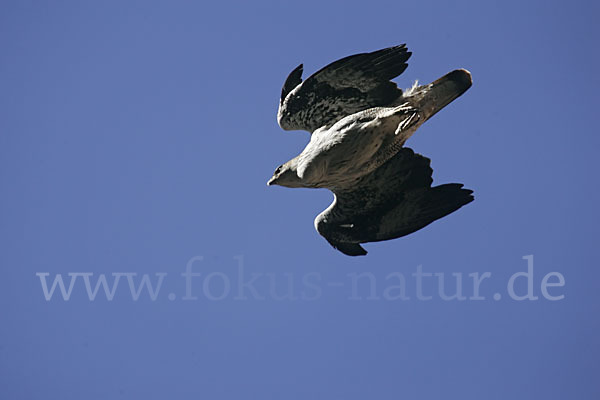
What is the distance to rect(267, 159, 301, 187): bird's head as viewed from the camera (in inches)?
373

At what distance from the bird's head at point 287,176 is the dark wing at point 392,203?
2.62 feet

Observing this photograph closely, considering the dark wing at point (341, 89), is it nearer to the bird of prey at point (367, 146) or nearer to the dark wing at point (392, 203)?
the bird of prey at point (367, 146)

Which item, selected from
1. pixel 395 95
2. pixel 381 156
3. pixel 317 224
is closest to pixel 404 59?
pixel 395 95

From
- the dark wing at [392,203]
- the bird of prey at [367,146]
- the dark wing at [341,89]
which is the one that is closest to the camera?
the bird of prey at [367,146]

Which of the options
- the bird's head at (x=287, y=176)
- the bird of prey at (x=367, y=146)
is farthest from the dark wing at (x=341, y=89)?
the bird's head at (x=287, y=176)

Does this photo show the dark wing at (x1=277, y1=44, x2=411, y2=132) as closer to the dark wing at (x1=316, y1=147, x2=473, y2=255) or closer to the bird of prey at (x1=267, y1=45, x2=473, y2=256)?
the bird of prey at (x1=267, y1=45, x2=473, y2=256)

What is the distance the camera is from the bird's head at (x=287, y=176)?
31.1 feet

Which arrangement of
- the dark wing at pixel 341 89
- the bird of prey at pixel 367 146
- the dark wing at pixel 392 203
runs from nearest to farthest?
the bird of prey at pixel 367 146
the dark wing at pixel 341 89
the dark wing at pixel 392 203

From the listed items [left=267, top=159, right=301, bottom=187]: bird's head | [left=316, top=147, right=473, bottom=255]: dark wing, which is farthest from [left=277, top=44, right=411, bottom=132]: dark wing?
[left=316, top=147, right=473, bottom=255]: dark wing

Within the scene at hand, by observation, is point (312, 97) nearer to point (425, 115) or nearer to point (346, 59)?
point (346, 59)

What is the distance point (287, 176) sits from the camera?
9.52 m

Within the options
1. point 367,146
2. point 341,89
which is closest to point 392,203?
point 367,146

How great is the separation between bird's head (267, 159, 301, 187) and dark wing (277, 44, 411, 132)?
0.68 meters

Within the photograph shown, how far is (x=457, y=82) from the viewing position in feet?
30.8
